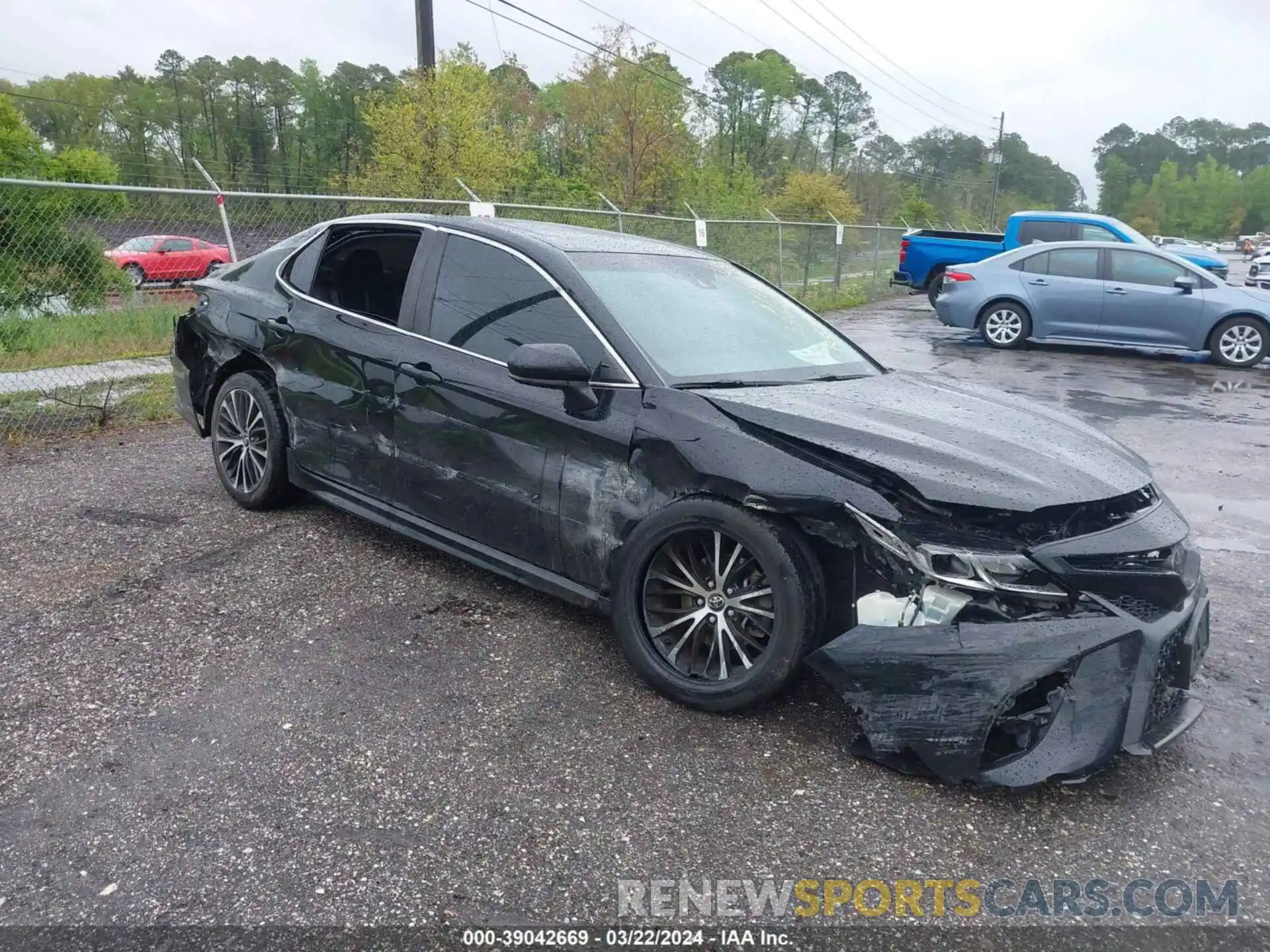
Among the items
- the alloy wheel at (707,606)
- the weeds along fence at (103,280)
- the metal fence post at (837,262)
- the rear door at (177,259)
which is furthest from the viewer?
the metal fence post at (837,262)

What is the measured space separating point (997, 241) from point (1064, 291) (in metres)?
5.70

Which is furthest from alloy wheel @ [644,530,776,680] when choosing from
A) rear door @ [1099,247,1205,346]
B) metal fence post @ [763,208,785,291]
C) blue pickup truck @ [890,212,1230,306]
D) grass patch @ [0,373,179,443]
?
metal fence post @ [763,208,785,291]

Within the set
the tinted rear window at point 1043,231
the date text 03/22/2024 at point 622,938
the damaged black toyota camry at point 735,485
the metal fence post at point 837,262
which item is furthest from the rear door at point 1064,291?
the date text 03/22/2024 at point 622,938

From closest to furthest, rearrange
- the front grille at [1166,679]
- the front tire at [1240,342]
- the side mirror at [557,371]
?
the front grille at [1166,679] < the side mirror at [557,371] < the front tire at [1240,342]

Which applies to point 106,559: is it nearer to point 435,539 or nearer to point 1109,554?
point 435,539

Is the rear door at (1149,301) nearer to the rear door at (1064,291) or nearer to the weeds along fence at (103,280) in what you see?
the rear door at (1064,291)

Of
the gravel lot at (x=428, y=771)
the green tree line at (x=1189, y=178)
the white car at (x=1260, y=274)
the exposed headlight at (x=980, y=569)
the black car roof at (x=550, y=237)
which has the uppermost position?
the green tree line at (x=1189, y=178)

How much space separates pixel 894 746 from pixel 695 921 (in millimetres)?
832

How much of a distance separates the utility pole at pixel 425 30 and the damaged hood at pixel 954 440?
45.0 feet

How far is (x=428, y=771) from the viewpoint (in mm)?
2799

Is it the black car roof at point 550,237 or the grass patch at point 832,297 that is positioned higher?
the black car roof at point 550,237

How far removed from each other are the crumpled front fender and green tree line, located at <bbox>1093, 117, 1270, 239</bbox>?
377ft

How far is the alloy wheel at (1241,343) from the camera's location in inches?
459

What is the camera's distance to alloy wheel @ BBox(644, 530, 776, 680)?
10.0ft
